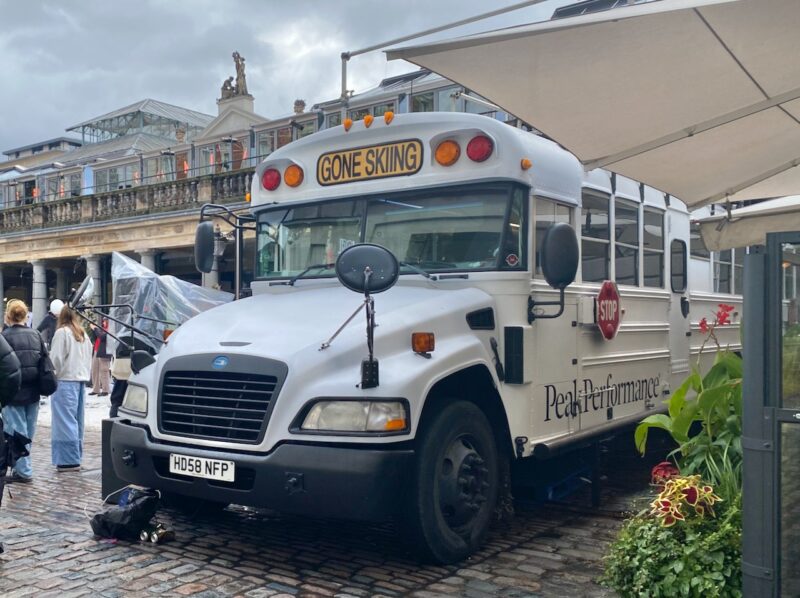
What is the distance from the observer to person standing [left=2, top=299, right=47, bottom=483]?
7.00 meters

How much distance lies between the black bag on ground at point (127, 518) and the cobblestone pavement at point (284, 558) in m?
0.08

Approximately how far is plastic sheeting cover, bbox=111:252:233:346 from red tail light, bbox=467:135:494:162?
8235 mm

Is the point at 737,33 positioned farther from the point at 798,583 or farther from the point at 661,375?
the point at 661,375

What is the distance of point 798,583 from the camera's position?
292 cm

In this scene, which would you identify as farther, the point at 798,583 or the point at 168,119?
the point at 168,119

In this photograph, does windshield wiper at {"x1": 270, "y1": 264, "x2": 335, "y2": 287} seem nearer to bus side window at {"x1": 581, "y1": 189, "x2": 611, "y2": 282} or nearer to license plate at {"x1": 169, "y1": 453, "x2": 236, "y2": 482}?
license plate at {"x1": 169, "y1": 453, "x2": 236, "y2": 482}

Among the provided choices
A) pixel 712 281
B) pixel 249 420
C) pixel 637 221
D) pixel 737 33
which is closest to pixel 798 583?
pixel 737 33

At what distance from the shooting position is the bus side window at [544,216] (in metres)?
5.43

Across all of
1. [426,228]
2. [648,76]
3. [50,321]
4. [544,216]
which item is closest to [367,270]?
[426,228]

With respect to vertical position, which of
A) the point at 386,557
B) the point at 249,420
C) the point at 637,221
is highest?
the point at 637,221

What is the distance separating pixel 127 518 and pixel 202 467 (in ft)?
3.29

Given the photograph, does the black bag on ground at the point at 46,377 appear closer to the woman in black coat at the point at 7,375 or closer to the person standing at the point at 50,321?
the woman in black coat at the point at 7,375

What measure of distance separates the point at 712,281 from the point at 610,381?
2.86 m

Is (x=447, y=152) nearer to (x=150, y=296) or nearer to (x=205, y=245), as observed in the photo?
(x=205, y=245)
